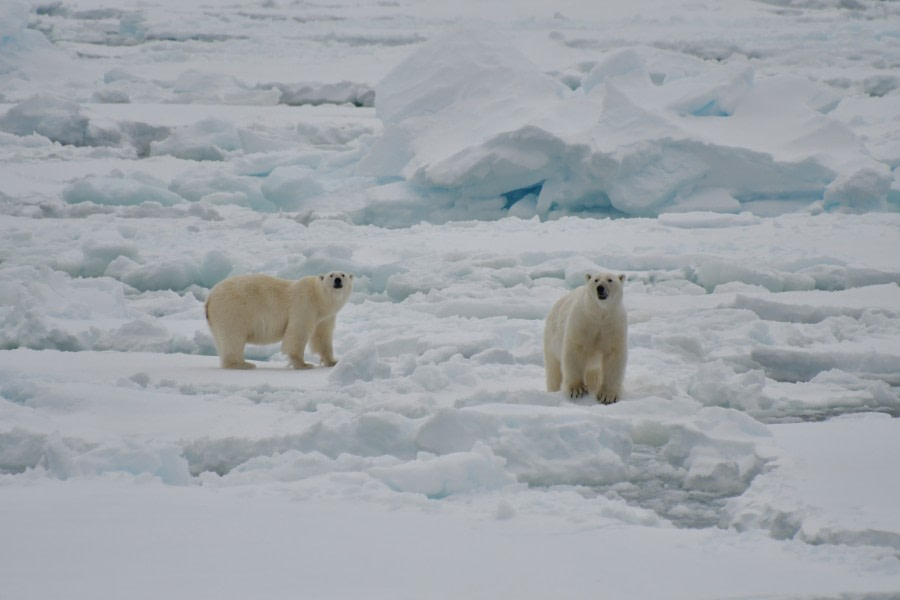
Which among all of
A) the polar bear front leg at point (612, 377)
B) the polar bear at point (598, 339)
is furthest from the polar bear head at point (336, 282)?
the polar bear front leg at point (612, 377)

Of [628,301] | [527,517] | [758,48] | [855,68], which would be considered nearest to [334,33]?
[758,48]

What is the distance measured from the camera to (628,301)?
20.6 ft

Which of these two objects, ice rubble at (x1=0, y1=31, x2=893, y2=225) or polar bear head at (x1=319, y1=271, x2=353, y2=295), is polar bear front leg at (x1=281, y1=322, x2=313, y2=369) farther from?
ice rubble at (x1=0, y1=31, x2=893, y2=225)

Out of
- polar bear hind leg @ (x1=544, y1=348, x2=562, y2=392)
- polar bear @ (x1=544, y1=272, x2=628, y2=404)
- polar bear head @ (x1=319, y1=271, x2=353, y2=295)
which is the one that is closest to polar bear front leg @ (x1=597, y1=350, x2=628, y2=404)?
polar bear @ (x1=544, y1=272, x2=628, y2=404)

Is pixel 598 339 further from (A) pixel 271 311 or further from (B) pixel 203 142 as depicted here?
(B) pixel 203 142

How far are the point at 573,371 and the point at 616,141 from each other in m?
5.41

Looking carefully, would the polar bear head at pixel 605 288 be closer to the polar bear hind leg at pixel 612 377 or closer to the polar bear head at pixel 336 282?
the polar bear hind leg at pixel 612 377

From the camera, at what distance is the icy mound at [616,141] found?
9172 mm

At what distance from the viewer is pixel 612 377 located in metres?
4.04

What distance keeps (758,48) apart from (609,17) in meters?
6.61

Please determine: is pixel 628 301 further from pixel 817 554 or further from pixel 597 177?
pixel 817 554

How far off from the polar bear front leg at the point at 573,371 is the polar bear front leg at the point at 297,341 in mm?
1405

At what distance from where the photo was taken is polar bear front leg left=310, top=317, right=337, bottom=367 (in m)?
5.05

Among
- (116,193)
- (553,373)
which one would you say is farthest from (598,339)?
(116,193)
